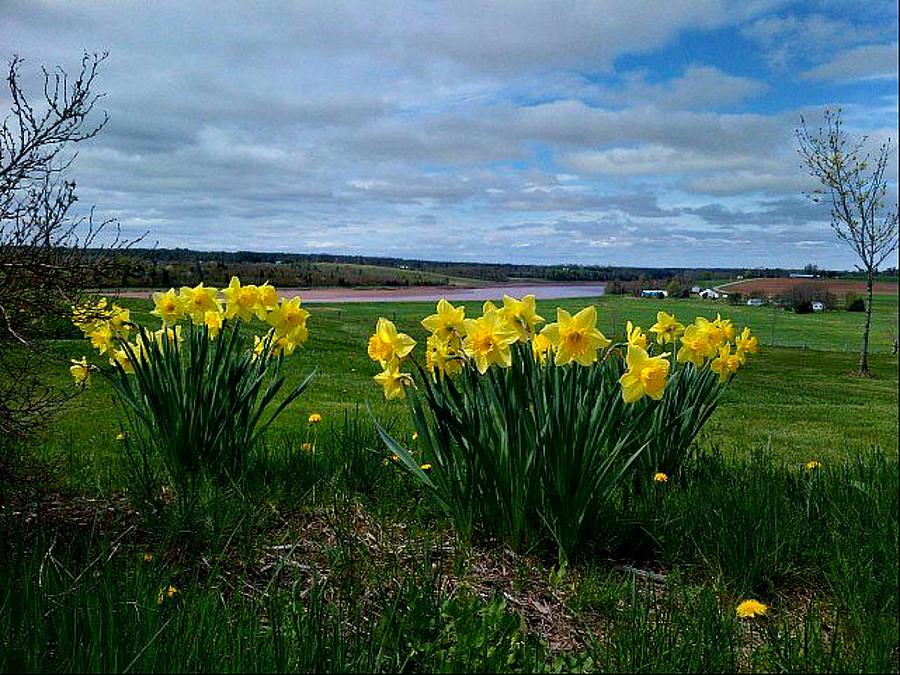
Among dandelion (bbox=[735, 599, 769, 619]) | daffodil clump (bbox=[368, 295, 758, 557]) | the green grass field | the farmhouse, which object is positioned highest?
the farmhouse

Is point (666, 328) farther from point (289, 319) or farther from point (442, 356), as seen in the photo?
point (289, 319)

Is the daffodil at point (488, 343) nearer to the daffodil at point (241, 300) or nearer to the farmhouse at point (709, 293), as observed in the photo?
the daffodil at point (241, 300)

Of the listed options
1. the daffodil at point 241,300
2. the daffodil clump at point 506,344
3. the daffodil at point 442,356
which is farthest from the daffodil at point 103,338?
the daffodil at point 442,356

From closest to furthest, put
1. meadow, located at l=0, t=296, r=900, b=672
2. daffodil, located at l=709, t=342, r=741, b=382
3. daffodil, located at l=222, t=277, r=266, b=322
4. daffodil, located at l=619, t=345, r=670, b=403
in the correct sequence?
meadow, located at l=0, t=296, r=900, b=672, daffodil, located at l=619, t=345, r=670, b=403, daffodil, located at l=222, t=277, r=266, b=322, daffodil, located at l=709, t=342, r=741, b=382

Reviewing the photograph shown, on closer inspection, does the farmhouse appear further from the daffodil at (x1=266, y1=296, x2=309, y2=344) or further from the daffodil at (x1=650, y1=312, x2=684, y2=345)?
the daffodil at (x1=266, y1=296, x2=309, y2=344)

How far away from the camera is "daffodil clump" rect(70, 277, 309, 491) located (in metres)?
3.41

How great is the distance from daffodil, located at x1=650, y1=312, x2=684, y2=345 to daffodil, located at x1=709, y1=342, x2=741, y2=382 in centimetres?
25

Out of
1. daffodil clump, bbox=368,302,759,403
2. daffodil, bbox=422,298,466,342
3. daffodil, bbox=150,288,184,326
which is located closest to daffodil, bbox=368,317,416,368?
daffodil clump, bbox=368,302,759,403

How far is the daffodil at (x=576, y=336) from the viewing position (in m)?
2.75

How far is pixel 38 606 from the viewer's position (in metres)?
1.94

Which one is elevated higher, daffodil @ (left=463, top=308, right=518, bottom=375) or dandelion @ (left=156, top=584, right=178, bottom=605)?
daffodil @ (left=463, top=308, right=518, bottom=375)

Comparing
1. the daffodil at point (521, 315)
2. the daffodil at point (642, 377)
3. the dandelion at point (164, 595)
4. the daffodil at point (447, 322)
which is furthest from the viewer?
the daffodil at point (447, 322)

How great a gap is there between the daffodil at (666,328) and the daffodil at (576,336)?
1304 mm

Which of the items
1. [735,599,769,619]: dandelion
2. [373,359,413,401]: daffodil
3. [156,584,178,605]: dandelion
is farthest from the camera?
[373,359,413,401]: daffodil
